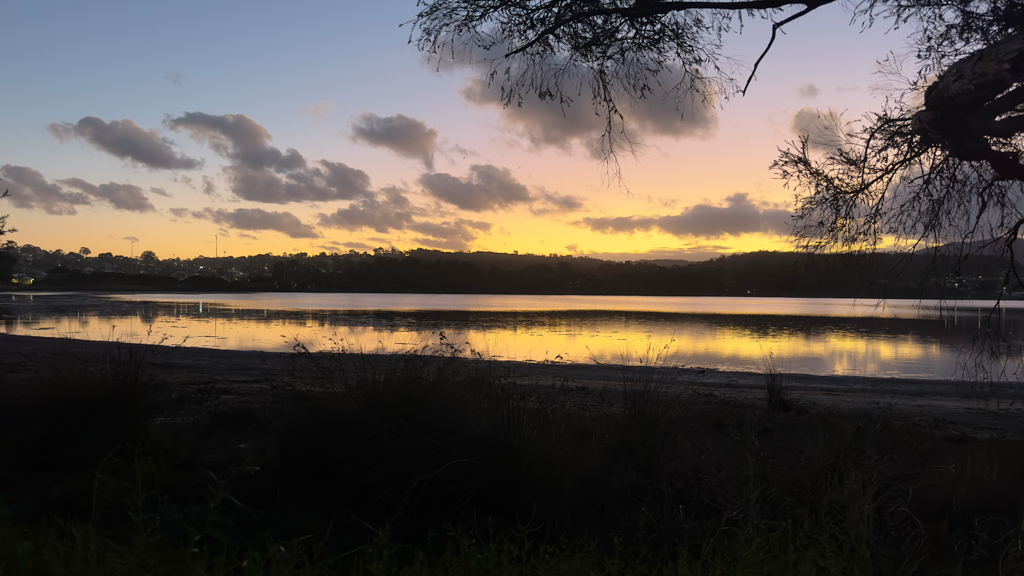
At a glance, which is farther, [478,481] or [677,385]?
[677,385]

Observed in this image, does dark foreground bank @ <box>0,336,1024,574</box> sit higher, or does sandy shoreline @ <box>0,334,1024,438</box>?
dark foreground bank @ <box>0,336,1024,574</box>

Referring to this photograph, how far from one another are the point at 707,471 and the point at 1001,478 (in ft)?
7.30

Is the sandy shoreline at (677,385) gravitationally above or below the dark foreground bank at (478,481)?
below

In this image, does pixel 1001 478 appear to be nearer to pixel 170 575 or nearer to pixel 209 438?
pixel 170 575

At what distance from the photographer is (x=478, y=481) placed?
423 centimetres

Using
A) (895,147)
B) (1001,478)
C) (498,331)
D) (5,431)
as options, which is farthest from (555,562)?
(498,331)

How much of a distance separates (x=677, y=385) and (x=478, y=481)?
5.18m

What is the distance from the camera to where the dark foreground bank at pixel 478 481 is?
Result: 343 cm

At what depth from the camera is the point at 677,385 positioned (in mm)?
8656

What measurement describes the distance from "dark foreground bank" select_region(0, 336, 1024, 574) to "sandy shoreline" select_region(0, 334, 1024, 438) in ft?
3.84

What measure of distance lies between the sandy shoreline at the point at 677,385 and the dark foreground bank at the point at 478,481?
3.84 feet

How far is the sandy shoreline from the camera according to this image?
8.02 meters

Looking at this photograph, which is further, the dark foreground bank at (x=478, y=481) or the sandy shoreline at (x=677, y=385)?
the sandy shoreline at (x=677, y=385)

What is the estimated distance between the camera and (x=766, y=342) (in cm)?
2944
